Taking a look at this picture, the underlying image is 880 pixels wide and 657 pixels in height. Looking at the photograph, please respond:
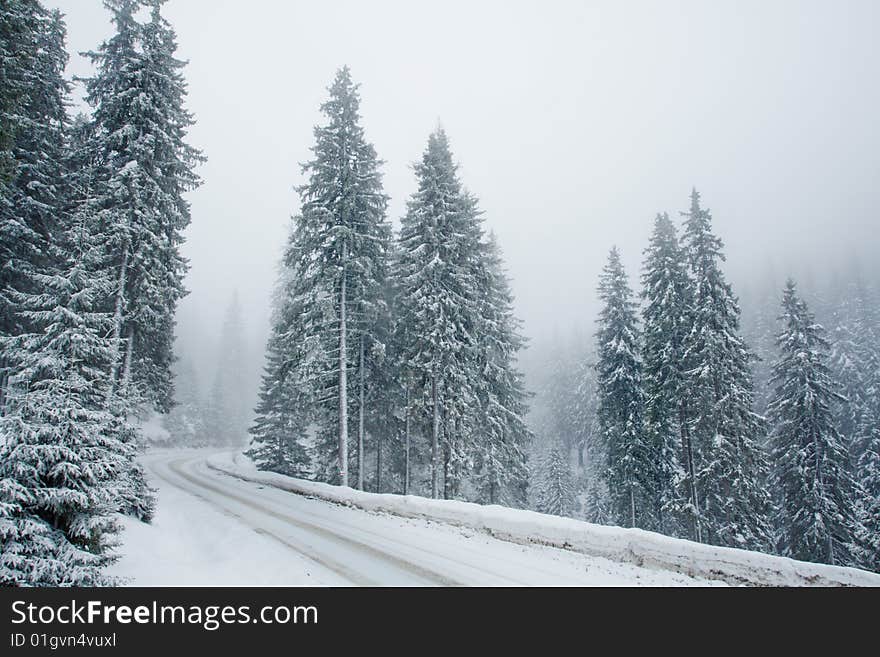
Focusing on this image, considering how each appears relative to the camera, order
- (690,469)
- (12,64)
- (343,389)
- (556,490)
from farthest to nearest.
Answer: (556,490)
(690,469)
(343,389)
(12,64)

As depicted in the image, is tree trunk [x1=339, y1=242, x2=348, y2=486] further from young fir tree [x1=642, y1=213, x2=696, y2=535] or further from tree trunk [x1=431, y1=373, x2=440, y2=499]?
young fir tree [x1=642, y1=213, x2=696, y2=535]

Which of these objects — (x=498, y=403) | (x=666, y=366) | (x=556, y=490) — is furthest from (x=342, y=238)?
(x=556, y=490)

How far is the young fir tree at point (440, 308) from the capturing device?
20234mm

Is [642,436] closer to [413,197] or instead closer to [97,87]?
[413,197]

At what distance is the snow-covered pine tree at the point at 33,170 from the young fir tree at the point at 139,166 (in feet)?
5.46

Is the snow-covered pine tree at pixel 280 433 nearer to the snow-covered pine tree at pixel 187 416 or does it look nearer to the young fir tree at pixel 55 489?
the young fir tree at pixel 55 489

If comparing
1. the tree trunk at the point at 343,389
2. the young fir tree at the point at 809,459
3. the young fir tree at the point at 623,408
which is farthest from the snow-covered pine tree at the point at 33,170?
the young fir tree at the point at 809,459

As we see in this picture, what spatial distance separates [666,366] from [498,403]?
9.11m

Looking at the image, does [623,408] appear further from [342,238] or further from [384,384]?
[342,238]

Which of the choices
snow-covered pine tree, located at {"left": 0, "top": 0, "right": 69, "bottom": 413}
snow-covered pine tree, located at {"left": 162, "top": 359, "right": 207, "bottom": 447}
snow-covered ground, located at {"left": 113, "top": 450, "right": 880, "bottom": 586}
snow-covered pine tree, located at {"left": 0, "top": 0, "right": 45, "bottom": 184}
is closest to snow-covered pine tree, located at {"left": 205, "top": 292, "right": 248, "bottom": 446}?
snow-covered pine tree, located at {"left": 162, "top": 359, "right": 207, "bottom": 447}

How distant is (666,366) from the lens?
74.1 ft
